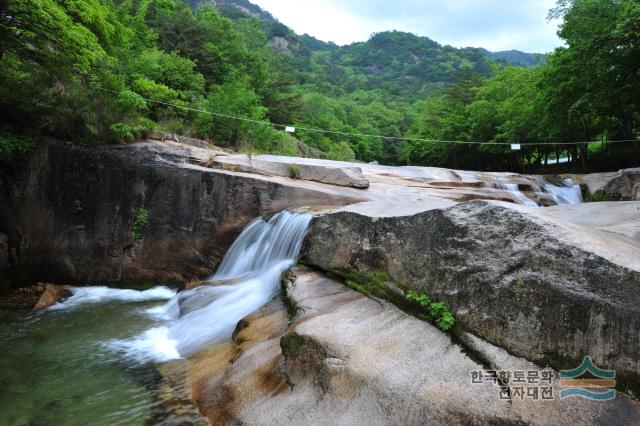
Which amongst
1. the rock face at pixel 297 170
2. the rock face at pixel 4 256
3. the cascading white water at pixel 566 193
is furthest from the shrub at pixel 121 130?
the cascading white water at pixel 566 193

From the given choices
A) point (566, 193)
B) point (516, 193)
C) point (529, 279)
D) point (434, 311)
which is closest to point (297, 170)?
point (434, 311)

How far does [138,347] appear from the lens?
6273 mm

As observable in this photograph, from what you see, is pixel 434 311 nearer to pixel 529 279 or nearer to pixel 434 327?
pixel 434 327

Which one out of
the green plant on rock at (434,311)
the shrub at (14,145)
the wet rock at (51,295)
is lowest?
the wet rock at (51,295)

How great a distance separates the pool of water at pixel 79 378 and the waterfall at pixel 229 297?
39cm

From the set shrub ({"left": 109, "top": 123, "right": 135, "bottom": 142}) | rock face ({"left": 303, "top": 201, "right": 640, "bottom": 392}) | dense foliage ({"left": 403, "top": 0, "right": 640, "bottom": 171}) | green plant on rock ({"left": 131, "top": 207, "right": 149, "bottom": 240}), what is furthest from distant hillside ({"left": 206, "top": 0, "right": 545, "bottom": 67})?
rock face ({"left": 303, "top": 201, "right": 640, "bottom": 392})

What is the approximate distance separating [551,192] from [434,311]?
14747mm

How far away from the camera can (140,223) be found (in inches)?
421

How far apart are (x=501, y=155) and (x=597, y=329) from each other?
35.5 m

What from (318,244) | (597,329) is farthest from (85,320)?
(597,329)

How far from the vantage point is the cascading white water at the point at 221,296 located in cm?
623

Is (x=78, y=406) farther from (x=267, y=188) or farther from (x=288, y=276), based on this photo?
(x=267, y=188)

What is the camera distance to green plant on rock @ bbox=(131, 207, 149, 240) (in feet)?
35.1
